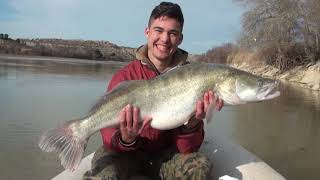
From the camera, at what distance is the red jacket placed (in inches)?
172

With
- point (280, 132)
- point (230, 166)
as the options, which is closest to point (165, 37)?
point (230, 166)

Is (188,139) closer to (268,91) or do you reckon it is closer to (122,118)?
(122,118)

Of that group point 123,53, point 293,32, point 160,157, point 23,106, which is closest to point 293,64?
point 293,32

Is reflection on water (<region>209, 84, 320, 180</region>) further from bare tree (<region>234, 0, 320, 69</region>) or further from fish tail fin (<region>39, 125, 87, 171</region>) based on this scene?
bare tree (<region>234, 0, 320, 69</region>)

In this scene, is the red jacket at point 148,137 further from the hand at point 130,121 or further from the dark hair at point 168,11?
the dark hair at point 168,11

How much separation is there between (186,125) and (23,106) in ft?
27.4

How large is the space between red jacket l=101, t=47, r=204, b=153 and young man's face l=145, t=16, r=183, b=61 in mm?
182

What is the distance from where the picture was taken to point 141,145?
4.51 meters

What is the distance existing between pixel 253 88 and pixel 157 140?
1.09 metres

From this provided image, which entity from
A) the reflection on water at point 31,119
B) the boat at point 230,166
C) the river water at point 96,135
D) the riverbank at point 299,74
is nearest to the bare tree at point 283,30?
the riverbank at point 299,74

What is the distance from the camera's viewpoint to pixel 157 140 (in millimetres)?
4512

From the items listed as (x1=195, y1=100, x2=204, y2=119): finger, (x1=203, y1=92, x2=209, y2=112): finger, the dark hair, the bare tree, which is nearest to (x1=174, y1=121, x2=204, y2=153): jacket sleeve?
(x1=195, y1=100, x2=204, y2=119): finger

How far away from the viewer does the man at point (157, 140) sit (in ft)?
14.2

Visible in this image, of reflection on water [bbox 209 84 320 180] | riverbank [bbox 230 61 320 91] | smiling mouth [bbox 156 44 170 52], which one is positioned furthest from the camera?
riverbank [bbox 230 61 320 91]
